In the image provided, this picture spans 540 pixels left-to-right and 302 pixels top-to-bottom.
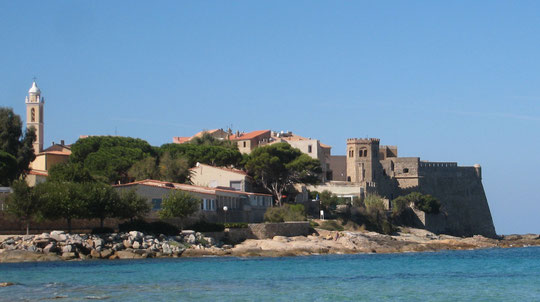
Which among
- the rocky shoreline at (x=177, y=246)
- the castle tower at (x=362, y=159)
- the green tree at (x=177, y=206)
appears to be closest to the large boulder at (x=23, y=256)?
the rocky shoreline at (x=177, y=246)

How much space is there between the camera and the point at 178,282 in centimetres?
2923

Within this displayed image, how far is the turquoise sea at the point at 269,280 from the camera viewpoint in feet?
85.1

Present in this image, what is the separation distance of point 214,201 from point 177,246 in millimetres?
8860

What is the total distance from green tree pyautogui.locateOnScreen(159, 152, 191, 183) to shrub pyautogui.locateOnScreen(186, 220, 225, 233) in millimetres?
13157

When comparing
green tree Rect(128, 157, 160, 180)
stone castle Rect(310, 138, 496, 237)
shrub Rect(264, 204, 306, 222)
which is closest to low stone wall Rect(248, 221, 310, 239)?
shrub Rect(264, 204, 306, 222)

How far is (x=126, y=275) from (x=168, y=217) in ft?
47.8

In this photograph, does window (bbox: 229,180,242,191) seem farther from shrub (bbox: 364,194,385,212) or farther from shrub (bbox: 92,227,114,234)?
shrub (bbox: 92,227,114,234)

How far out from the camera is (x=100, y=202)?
42562mm

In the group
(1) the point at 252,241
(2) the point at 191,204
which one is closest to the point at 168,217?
(2) the point at 191,204

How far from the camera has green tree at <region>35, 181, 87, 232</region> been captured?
40.8m

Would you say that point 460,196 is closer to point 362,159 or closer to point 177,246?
point 362,159

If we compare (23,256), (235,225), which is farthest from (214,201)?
(23,256)

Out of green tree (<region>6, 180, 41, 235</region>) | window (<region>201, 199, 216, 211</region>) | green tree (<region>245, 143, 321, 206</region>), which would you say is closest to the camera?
green tree (<region>6, 180, 41, 235</region>)

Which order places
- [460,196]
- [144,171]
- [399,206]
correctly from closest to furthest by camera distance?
[144,171] → [399,206] → [460,196]
